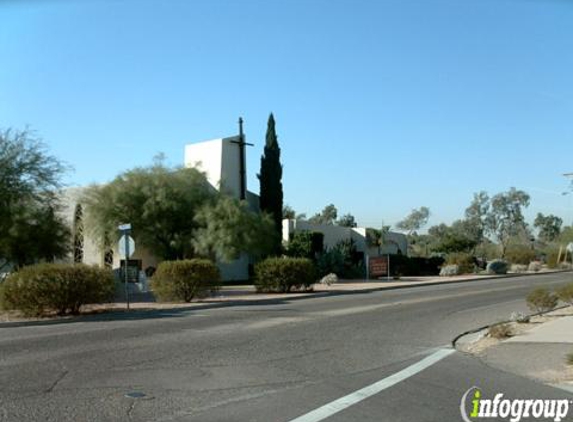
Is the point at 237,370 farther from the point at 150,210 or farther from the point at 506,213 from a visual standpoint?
the point at 506,213

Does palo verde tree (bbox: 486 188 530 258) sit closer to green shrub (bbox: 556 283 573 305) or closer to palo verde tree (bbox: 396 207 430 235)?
palo verde tree (bbox: 396 207 430 235)

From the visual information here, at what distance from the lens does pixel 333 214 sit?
397 ft

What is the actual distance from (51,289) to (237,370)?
11.6 metres

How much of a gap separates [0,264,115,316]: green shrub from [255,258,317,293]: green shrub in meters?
11.1

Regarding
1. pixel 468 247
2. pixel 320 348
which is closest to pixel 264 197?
pixel 320 348

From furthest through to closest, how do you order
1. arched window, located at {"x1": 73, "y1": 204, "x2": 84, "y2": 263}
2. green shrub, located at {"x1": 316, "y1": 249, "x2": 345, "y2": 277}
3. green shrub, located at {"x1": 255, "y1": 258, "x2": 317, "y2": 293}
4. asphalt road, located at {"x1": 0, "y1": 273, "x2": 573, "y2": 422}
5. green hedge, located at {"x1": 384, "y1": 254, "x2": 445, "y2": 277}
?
green hedge, located at {"x1": 384, "y1": 254, "x2": 445, "y2": 277} → green shrub, located at {"x1": 316, "y1": 249, "x2": 345, "y2": 277} → arched window, located at {"x1": 73, "y1": 204, "x2": 84, "y2": 263} → green shrub, located at {"x1": 255, "y1": 258, "x2": 317, "y2": 293} → asphalt road, located at {"x1": 0, "y1": 273, "x2": 573, "y2": 422}

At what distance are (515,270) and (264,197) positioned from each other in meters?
28.7

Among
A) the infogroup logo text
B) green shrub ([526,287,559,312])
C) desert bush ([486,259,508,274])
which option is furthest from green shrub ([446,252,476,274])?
the infogroup logo text

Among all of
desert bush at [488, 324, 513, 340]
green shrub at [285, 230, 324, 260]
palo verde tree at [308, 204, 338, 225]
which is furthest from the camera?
palo verde tree at [308, 204, 338, 225]

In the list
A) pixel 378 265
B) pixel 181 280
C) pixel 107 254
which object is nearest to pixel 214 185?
pixel 107 254

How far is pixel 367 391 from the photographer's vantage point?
8906 mm

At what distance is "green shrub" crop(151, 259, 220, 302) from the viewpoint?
2541 cm

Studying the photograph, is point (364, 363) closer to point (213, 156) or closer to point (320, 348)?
point (320, 348)

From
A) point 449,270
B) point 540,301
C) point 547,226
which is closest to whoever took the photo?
point 540,301
